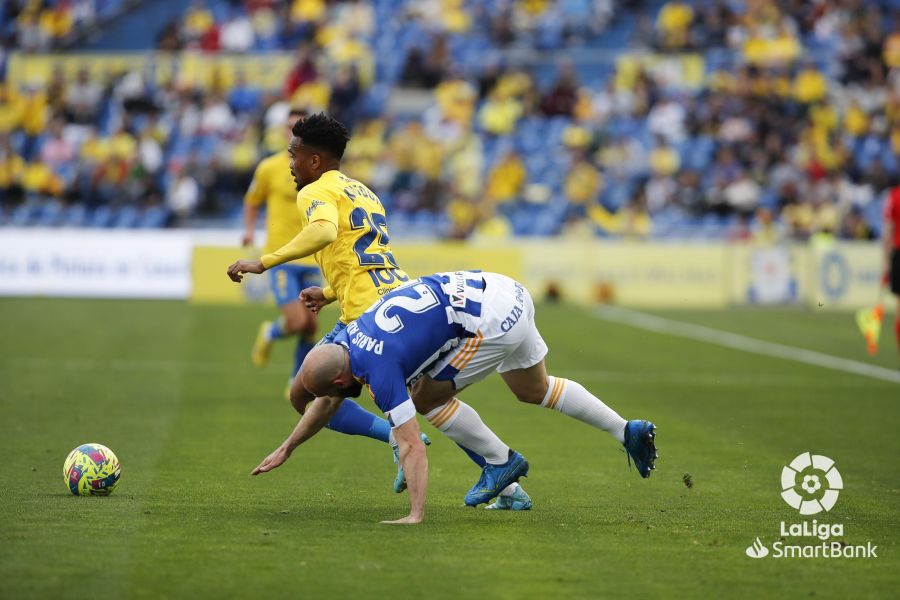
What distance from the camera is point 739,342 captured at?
20.7 meters

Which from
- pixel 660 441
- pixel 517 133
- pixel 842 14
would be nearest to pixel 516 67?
pixel 517 133

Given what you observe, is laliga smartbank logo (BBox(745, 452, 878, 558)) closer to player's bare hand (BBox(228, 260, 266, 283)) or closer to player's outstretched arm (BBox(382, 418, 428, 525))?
player's outstretched arm (BBox(382, 418, 428, 525))

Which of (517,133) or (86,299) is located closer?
(86,299)

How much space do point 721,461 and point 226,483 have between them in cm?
358

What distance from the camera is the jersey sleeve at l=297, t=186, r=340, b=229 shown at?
7.57 meters

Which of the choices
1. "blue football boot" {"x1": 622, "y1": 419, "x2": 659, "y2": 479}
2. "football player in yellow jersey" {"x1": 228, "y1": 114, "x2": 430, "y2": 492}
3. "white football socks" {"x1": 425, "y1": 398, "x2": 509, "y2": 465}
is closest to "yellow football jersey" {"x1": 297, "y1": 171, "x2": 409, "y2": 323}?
"football player in yellow jersey" {"x1": 228, "y1": 114, "x2": 430, "y2": 492}

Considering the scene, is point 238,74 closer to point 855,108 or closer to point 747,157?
→ point 747,157

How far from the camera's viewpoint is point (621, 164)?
31047 millimetres

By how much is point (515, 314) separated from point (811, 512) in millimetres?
2050

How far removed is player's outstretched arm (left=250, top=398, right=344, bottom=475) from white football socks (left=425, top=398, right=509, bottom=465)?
575 millimetres

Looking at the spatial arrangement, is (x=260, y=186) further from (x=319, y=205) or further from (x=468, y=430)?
(x=468, y=430)

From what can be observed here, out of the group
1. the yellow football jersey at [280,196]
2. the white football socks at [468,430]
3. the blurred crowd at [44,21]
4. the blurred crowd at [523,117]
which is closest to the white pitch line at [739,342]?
the blurred crowd at [523,117]

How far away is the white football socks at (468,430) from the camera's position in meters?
7.97

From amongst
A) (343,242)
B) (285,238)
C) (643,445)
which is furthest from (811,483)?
(285,238)
